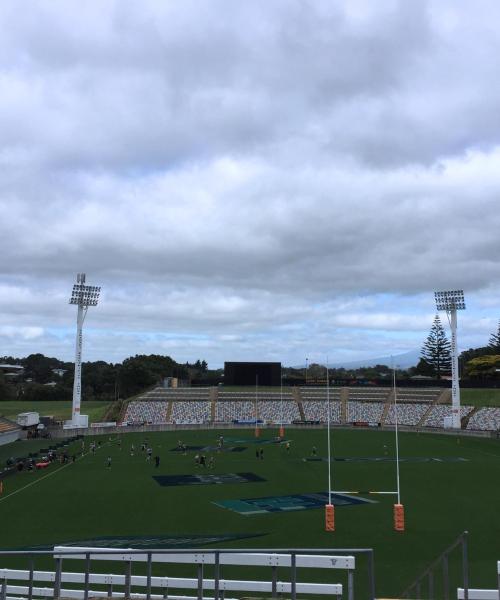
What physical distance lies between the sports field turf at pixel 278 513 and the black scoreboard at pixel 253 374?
44.6 meters

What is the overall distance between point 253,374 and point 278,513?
229ft

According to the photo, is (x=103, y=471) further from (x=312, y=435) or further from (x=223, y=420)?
(x=223, y=420)

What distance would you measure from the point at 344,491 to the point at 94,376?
127 m

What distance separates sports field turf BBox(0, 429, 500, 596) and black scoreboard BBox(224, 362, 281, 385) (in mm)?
44582

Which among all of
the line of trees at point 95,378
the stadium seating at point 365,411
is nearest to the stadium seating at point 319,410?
the stadium seating at point 365,411

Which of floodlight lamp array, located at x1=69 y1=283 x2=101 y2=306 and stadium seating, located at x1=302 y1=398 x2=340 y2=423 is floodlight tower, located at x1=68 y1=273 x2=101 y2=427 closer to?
floodlight lamp array, located at x1=69 y1=283 x2=101 y2=306

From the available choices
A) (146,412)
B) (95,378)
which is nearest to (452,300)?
(146,412)

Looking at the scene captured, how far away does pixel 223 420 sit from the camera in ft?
274

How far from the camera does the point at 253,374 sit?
95875mm

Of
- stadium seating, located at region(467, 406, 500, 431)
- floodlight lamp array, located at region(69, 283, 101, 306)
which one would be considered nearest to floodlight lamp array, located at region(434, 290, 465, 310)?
stadium seating, located at region(467, 406, 500, 431)

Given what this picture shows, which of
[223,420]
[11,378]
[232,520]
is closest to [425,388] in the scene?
[223,420]

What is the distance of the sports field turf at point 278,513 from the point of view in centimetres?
2083

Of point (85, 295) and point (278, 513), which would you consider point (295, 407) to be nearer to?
point (85, 295)

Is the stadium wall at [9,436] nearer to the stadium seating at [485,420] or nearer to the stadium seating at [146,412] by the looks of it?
the stadium seating at [146,412]
